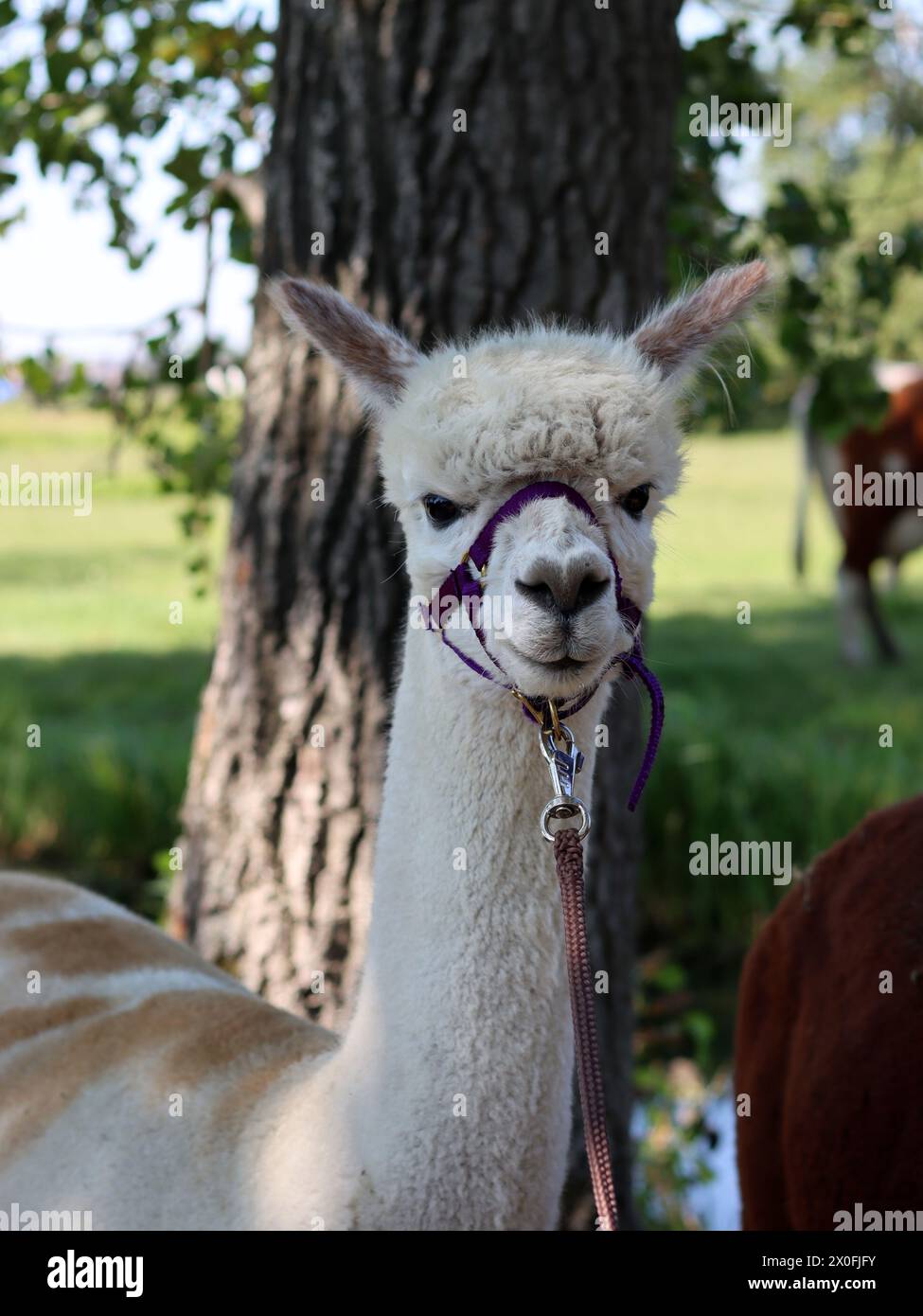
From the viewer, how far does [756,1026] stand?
263cm

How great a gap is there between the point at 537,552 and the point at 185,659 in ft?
24.9

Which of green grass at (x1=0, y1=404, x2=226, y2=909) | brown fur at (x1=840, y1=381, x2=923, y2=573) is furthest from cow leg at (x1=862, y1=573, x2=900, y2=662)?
green grass at (x1=0, y1=404, x2=226, y2=909)

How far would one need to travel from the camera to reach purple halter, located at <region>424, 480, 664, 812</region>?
1.62 m

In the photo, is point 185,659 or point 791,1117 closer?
point 791,1117

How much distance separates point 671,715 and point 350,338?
4316 mm

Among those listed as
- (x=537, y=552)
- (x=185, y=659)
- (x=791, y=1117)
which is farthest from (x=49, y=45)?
(x=185, y=659)

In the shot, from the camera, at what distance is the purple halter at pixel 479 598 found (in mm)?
1620

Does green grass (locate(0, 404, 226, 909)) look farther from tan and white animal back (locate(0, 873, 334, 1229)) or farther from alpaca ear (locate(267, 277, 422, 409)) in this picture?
alpaca ear (locate(267, 277, 422, 409))

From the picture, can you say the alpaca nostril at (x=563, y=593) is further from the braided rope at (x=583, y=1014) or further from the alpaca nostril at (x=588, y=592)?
the braided rope at (x=583, y=1014)

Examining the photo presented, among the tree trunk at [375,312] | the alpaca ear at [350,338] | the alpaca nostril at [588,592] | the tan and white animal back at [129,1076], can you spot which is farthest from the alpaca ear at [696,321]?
the tan and white animal back at [129,1076]

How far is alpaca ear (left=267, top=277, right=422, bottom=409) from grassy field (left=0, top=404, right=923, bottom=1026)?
0.47m

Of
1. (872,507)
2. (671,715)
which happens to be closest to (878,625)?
(872,507)

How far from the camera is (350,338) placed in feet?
6.13
